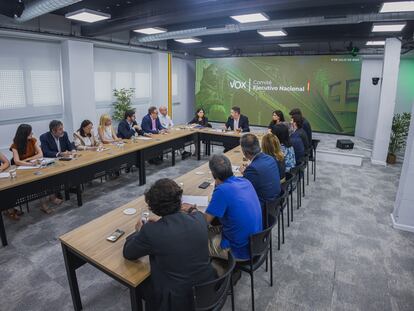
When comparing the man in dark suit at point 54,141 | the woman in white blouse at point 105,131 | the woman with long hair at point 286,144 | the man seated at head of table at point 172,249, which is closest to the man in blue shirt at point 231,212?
the man seated at head of table at point 172,249

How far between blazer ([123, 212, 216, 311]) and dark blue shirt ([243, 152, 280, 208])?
1.14 m

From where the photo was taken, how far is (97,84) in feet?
25.9

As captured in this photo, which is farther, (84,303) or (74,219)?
(74,219)

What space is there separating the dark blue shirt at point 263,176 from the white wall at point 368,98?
7.97 m

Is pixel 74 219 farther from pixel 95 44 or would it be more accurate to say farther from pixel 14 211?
pixel 95 44

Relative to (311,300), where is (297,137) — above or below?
above

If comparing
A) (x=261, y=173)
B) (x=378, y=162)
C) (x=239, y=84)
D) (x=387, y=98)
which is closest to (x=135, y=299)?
(x=261, y=173)

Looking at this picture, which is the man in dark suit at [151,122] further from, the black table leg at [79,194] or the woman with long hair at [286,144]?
the woman with long hair at [286,144]

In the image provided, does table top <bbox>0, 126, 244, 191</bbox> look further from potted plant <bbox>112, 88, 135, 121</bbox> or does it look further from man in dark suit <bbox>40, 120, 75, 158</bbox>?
potted plant <bbox>112, 88, 135, 121</bbox>

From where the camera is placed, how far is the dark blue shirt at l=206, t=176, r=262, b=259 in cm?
211

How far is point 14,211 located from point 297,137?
4.26 metres

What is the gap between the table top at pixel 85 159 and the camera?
3361 millimetres

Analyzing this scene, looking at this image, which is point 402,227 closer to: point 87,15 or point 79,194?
point 79,194

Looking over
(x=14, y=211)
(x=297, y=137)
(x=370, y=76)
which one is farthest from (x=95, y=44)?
(x=370, y=76)
